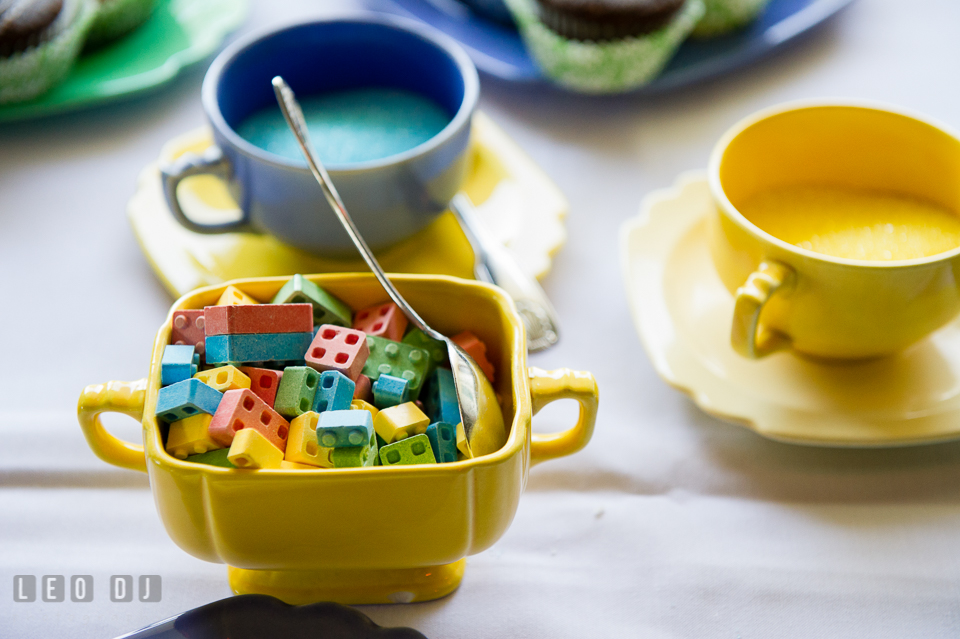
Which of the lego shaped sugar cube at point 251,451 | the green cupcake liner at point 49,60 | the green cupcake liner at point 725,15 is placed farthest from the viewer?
the green cupcake liner at point 725,15

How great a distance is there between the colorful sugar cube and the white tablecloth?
129mm

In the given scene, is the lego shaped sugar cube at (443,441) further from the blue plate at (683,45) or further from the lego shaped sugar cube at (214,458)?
the blue plate at (683,45)

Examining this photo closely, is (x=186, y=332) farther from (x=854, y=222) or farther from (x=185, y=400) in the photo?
(x=854, y=222)

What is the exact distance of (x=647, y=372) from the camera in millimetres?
599

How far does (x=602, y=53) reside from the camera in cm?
76

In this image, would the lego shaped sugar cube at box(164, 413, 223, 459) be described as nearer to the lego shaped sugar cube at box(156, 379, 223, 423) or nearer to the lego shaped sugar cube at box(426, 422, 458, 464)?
the lego shaped sugar cube at box(156, 379, 223, 423)

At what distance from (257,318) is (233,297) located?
3 centimetres

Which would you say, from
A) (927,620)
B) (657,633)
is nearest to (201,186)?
(657,633)

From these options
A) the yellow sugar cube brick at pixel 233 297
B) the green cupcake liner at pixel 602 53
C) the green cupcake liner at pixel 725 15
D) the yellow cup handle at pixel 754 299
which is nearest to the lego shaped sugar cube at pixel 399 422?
the yellow sugar cube brick at pixel 233 297

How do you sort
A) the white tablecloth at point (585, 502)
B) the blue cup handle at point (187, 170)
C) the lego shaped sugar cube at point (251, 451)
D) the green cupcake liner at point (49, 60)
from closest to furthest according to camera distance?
the lego shaped sugar cube at point (251, 451), the white tablecloth at point (585, 502), the blue cup handle at point (187, 170), the green cupcake liner at point (49, 60)

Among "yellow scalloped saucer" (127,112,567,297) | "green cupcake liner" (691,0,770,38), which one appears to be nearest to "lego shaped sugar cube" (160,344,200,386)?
"yellow scalloped saucer" (127,112,567,297)

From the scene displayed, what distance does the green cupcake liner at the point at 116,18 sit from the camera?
2.62 feet

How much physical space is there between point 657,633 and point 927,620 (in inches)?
6.2

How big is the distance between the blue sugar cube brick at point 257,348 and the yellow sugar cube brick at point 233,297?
0.03 m
